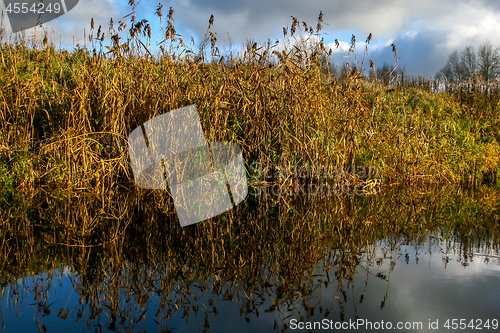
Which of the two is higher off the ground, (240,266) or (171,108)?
(171,108)

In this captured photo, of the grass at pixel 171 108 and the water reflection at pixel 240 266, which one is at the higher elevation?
the grass at pixel 171 108

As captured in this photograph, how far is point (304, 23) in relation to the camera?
443 cm

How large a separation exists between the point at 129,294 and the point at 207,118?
2.55 m

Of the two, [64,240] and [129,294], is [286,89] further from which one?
[129,294]

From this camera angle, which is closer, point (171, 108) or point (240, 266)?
point (240, 266)

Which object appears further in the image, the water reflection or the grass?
the grass

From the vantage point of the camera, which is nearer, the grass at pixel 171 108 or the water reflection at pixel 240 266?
the water reflection at pixel 240 266

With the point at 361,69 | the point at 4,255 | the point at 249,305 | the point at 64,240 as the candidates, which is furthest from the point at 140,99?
the point at 249,305

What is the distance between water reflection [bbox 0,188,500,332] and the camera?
164cm

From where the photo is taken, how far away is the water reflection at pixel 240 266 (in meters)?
1.64

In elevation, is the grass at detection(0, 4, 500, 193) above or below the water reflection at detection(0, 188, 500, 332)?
above

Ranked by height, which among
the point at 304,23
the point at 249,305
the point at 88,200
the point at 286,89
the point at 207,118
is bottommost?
the point at 249,305

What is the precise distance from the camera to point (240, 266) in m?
2.19

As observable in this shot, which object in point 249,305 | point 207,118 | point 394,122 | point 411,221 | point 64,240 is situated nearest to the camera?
point 249,305
